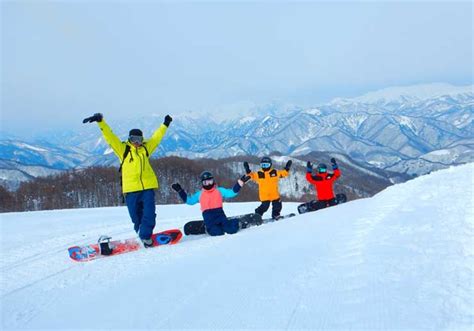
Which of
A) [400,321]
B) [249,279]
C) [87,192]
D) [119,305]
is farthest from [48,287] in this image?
[87,192]

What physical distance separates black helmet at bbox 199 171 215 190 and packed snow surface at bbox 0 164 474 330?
6.61 ft

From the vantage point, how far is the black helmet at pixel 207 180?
7641 mm

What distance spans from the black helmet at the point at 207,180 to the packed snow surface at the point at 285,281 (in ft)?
6.61

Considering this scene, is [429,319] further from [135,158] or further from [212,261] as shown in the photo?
[135,158]

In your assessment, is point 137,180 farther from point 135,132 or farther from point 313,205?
point 313,205

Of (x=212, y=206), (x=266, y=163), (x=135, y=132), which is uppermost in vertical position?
(x=135, y=132)

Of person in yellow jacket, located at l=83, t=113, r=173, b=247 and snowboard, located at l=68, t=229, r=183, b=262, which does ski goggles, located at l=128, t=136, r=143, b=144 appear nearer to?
person in yellow jacket, located at l=83, t=113, r=173, b=247

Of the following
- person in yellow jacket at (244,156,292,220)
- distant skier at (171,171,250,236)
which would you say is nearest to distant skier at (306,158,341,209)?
person in yellow jacket at (244,156,292,220)

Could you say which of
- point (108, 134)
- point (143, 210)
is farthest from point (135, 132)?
point (143, 210)

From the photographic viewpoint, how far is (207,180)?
768cm

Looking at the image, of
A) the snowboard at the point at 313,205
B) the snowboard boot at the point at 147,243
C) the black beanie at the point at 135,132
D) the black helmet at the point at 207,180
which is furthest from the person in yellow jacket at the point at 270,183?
the snowboard boot at the point at 147,243

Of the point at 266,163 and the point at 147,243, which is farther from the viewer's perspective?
the point at 266,163

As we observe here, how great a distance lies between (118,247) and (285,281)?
4100mm

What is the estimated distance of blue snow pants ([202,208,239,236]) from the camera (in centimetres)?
738
